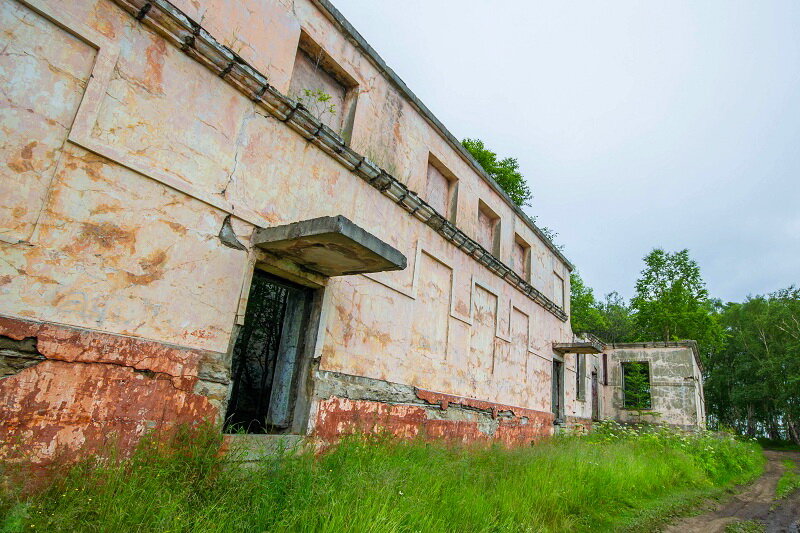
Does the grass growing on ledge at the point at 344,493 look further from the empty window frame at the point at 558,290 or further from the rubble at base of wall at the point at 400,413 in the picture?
the empty window frame at the point at 558,290

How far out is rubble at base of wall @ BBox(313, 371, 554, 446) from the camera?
5.13 meters

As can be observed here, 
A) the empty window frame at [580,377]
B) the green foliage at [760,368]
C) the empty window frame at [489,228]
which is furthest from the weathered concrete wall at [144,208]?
the green foliage at [760,368]

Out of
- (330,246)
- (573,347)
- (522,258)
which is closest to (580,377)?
(573,347)

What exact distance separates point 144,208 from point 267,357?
3303 mm

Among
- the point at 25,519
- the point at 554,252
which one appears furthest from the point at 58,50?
the point at 554,252

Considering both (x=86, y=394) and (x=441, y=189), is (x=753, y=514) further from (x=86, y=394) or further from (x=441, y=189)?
(x=86, y=394)

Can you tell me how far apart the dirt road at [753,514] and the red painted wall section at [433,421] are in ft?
10.8

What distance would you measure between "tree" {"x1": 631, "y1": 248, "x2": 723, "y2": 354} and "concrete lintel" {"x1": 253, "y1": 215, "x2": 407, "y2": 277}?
1139 inches

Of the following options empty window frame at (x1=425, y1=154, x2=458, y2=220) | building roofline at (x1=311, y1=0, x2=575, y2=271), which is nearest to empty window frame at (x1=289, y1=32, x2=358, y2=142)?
building roofline at (x1=311, y1=0, x2=575, y2=271)

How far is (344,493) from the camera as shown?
345 centimetres

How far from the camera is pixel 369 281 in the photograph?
601 centimetres

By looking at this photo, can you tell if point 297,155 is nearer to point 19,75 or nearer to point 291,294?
point 291,294

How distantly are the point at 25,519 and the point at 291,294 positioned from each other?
344cm

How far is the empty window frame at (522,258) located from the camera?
11.6 metres
